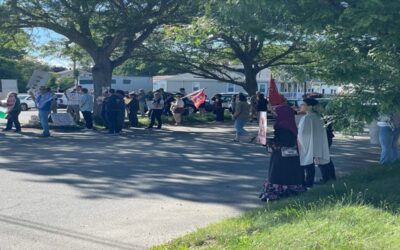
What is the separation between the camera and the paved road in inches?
287

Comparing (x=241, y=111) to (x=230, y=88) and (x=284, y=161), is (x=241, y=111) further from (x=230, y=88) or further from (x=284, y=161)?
(x=230, y=88)

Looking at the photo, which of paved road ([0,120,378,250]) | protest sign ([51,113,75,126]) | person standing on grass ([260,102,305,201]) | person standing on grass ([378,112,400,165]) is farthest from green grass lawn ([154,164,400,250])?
protest sign ([51,113,75,126])

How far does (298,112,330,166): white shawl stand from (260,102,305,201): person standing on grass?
2.11ft

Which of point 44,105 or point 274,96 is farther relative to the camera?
point 44,105

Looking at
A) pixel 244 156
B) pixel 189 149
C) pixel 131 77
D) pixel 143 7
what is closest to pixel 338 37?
pixel 244 156

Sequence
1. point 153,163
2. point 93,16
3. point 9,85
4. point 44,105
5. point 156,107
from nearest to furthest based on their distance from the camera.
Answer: point 153,163
point 44,105
point 93,16
point 156,107
point 9,85

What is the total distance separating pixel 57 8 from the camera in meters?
21.3

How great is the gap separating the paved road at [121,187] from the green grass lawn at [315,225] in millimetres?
649

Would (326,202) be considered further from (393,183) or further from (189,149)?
(189,149)

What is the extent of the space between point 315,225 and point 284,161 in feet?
8.72

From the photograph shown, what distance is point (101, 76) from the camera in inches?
979

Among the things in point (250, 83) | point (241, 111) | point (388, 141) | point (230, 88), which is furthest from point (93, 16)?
point (230, 88)

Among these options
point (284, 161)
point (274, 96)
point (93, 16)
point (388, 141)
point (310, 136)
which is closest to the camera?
point (284, 161)

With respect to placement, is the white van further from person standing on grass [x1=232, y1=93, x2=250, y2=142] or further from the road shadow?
person standing on grass [x1=232, y1=93, x2=250, y2=142]
